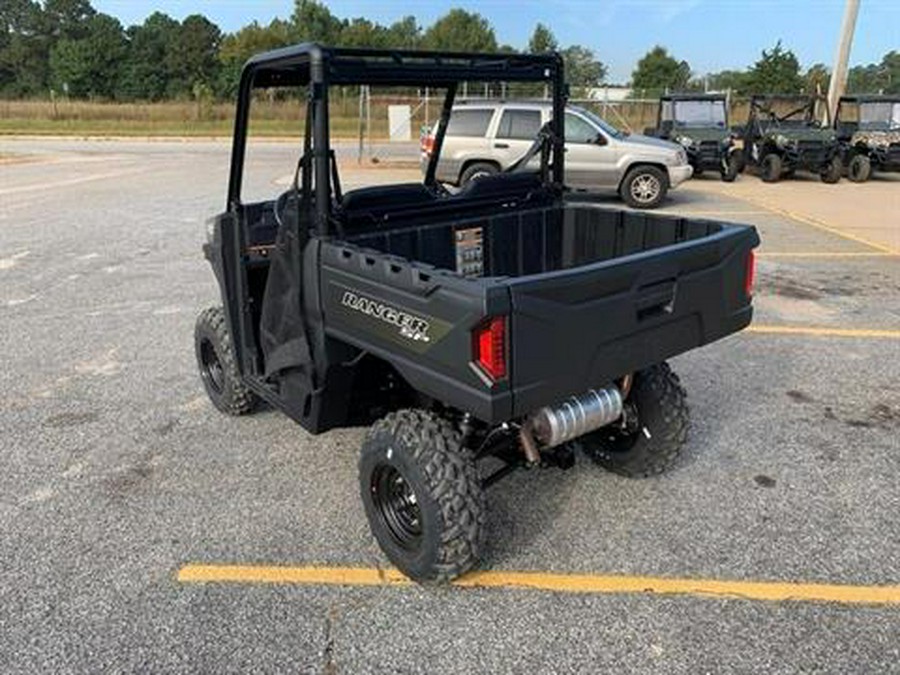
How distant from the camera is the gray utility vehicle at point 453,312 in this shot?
271 centimetres

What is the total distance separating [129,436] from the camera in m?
4.54

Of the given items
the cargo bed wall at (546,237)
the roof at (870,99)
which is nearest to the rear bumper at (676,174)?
the roof at (870,99)

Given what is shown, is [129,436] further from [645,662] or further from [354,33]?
[354,33]

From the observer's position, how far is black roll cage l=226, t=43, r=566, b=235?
311 cm

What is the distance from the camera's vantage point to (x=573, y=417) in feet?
10.6

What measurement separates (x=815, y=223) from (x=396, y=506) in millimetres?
10769

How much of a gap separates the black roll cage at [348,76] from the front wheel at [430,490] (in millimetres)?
892

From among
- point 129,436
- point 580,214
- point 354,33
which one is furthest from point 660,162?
point 354,33

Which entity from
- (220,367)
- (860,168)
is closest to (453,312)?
(220,367)

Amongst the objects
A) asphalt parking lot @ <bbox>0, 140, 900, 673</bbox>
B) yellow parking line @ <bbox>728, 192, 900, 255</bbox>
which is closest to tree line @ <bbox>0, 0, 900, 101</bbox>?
yellow parking line @ <bbox>728, 192, 900, 255</bbox>

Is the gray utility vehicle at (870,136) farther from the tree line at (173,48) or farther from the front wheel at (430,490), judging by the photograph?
the tree line at (173,48)

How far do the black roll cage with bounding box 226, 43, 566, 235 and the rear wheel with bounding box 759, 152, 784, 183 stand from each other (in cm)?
1553

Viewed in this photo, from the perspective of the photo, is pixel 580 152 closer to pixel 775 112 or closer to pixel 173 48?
pixel 775 112

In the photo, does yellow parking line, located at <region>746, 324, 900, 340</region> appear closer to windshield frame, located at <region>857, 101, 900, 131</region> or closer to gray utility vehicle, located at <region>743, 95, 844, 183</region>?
gray utility vehicle, located at <region>743, 95, 844, 183</region>
